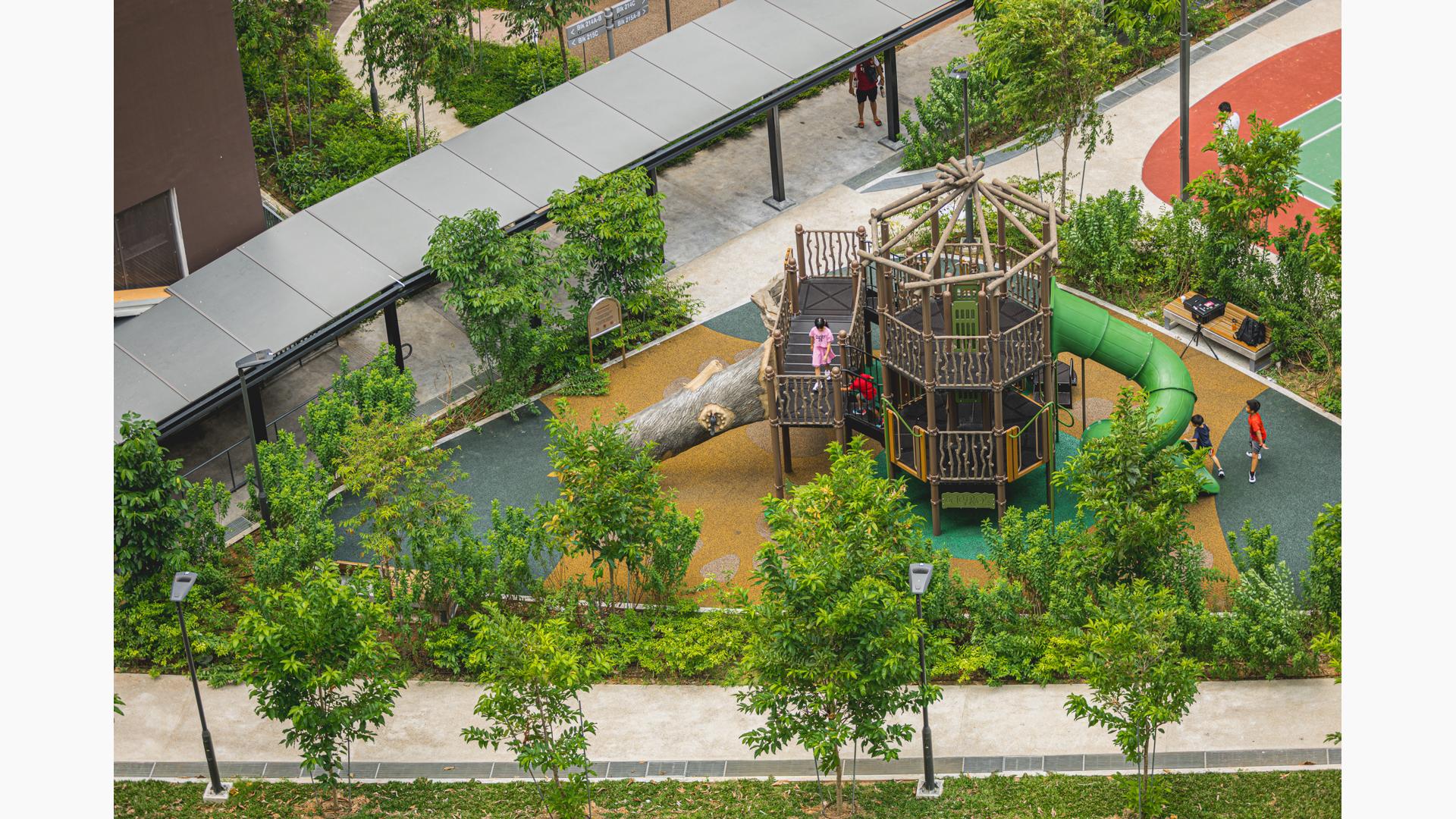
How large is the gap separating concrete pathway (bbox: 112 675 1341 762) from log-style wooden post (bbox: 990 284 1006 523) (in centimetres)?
407

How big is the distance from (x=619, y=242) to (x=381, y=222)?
455 cm

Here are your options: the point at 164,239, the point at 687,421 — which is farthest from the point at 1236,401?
the point at 164,239

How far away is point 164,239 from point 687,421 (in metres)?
11.0

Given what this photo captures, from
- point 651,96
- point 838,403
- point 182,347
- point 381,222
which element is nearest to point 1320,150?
point 651,96

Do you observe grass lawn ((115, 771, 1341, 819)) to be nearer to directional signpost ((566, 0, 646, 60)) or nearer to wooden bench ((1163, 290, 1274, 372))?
wooden bench ((1163, 290, 1274, 372))

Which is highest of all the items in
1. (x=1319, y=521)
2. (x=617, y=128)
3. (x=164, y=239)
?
(x=617, y=128)

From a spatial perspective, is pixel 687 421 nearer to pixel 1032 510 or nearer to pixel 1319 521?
pixel 1032 510

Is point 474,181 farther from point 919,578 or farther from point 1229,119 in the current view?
point 919,578

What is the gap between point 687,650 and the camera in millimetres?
30797

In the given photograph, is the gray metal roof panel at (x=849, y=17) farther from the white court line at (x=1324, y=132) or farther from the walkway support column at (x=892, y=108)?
the white court line at (x=1324, y=132)

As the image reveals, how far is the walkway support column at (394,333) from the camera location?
37062 mm

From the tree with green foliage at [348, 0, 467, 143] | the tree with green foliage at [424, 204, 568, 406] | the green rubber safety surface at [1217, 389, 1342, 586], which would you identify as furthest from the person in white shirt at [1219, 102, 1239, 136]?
the tree with green foliage at [348, 0, 467, 143]

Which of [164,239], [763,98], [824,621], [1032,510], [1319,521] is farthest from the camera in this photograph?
[763,98]

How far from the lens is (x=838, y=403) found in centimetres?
3372
